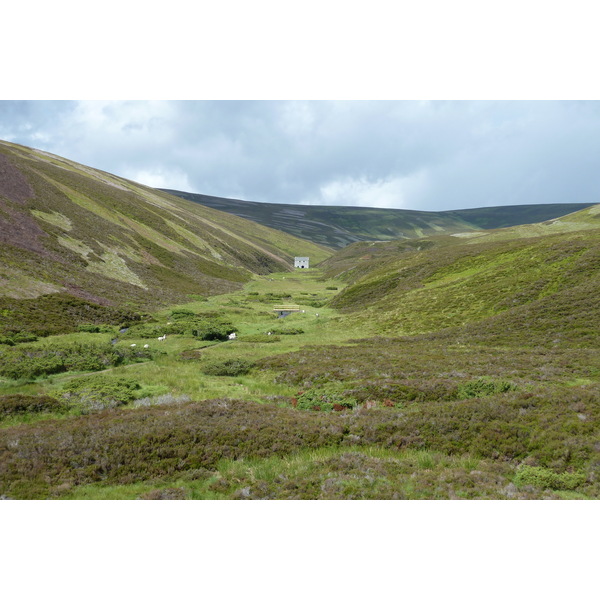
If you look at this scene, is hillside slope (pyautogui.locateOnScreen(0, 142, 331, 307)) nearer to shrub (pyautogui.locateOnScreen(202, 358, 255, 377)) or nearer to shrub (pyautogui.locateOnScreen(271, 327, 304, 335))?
shrub (pyautogui.locateOnScreen(271, 327, 304, 335))

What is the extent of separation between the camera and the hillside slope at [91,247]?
44.1 m

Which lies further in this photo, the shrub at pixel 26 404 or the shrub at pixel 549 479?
the shrub at pixel 26 404

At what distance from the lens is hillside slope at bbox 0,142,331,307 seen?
145 feet

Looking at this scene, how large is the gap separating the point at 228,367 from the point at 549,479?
1842cm

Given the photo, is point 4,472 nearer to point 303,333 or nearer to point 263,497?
point 263,497

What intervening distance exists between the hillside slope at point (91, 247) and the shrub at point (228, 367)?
24.6m

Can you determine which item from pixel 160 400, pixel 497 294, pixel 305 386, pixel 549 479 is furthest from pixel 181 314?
pixel 549 479

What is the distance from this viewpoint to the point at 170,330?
3644 centimetres

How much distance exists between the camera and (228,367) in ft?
78.2

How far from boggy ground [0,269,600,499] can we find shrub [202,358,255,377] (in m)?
0.08

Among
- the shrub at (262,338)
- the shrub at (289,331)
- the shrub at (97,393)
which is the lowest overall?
the shrub at (97,393)

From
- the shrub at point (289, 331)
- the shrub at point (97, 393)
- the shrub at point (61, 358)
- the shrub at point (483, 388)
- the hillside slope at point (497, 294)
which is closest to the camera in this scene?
the shrub at point (483, 388)

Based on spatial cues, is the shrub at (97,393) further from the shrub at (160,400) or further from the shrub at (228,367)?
the shrub at (228,367)

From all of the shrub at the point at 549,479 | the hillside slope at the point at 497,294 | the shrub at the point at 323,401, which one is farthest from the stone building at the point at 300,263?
the shrub at the point at 549,479
